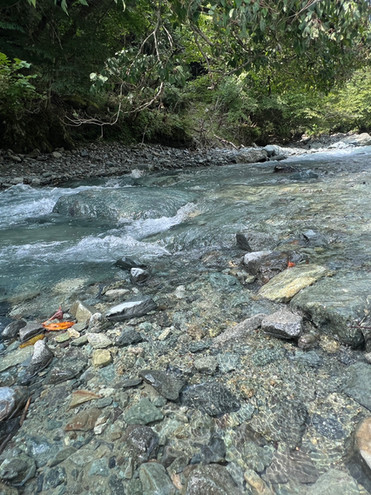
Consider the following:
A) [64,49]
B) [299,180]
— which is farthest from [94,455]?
[64,49]

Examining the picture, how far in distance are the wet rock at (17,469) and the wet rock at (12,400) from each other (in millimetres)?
262

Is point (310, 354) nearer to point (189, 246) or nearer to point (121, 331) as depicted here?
point (121, 331)

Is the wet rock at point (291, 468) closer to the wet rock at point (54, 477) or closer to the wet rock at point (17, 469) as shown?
the wet rock at point (54, 477)

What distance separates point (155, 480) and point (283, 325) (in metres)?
1.18

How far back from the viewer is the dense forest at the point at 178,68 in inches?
130

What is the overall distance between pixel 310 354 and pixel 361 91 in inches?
1061

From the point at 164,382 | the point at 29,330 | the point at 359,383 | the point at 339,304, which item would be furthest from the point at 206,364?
the point at 29,330

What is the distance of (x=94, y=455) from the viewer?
132 cm

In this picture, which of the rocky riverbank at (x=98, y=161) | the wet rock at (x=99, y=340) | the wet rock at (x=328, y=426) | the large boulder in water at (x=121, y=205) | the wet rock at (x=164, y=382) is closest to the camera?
the wet rock at (x=328, y=426)

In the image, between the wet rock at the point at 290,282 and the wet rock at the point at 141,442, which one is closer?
the wet rock at the point at 141,442

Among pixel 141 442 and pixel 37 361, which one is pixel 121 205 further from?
pixel 141 442

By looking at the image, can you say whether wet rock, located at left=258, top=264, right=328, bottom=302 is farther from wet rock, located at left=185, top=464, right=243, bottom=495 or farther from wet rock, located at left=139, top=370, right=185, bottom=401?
wet rock, located at left=185, top=464, right=243, bottom=495

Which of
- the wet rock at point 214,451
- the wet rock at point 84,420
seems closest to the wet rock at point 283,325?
the wet rock at point 214,451

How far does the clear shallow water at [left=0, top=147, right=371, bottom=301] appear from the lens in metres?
3.33
